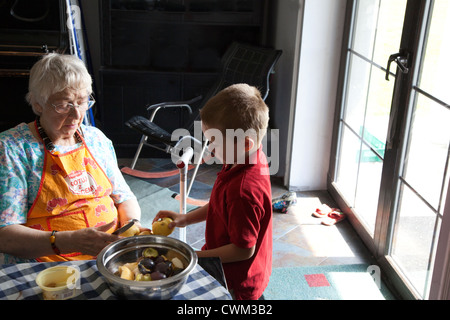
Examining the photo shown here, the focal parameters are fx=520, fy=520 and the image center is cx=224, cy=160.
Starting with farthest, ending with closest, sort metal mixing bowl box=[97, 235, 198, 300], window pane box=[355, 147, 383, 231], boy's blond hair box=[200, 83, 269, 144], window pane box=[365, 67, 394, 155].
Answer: window pane box=[355, 147, 383, 231], window pane box=[365, 67, 394, 155], boy's blond hair box=[200, 83, 269, 144], metal mixing bowl box=[97, 235, 198, 300]

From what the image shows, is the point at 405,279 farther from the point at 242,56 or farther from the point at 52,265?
the point at 242,56

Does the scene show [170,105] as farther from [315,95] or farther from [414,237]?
[414,237]

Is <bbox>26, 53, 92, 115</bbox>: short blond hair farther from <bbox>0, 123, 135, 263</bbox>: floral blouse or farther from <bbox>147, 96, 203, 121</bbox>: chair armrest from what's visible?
<bbox>147, 96, 203, 121</bbox>: chair armrest

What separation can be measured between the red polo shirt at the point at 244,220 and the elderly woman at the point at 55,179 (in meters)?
0.36

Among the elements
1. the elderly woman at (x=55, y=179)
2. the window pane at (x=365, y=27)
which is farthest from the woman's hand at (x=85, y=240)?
the window pane at (x=365, y=27)

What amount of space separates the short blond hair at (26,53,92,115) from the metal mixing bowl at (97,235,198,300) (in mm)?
686

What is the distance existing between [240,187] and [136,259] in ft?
1.18

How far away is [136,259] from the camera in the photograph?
4.71 ft

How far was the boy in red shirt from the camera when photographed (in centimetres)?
151

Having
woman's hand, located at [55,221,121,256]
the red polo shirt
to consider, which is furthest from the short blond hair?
the red polo shirt

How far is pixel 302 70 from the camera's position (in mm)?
3459

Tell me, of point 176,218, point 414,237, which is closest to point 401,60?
point 414,237

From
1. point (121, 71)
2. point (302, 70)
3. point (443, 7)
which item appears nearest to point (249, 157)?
point (443, 7)

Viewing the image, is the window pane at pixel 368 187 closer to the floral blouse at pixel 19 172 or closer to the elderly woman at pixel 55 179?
the elderly woman at pixel 55 179
